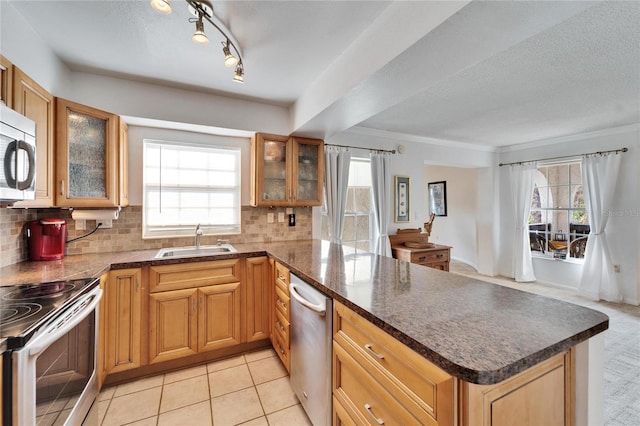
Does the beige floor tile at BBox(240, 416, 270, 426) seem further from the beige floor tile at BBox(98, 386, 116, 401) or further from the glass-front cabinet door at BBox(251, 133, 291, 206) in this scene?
the glass-front cabinet door at BBox(251, 133, 291, 206)

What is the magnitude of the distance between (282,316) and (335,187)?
181 cm

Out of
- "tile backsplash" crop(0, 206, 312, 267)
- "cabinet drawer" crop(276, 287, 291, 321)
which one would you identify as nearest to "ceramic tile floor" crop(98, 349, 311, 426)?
"cabinet drawer" crop(276, 287, 291, 321)

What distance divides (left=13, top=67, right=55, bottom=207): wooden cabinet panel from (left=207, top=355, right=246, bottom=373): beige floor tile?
1683mm

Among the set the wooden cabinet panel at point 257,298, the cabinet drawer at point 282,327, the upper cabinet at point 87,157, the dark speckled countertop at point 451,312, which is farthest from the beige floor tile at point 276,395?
the upper cabinet at point 87,157

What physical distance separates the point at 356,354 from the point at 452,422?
49cm

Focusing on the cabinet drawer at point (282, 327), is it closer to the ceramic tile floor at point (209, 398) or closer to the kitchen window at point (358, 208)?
the ceramic tile floor at point (209, 398)

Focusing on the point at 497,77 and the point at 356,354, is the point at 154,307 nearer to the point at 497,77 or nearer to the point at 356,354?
the point at 356,354

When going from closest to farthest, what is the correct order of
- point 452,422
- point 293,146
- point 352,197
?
1. point 452,422
2. point 293,146
3. point 352,197

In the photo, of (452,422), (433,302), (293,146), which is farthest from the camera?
(293,146)

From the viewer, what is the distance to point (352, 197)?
150 inches

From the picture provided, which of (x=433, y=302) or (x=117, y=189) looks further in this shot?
(x=117, y=189)

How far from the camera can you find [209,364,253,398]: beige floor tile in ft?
6.55

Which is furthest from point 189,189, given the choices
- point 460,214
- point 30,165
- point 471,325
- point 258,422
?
point 460,214

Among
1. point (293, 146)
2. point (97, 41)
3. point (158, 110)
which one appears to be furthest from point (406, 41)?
point (158, 110)
